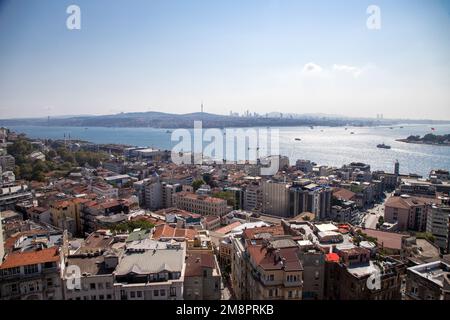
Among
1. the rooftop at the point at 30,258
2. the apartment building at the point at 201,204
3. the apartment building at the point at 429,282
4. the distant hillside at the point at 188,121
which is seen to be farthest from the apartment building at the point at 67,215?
the distant hillside at the point at 188,121

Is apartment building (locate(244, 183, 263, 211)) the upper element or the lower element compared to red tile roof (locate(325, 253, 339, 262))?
lower

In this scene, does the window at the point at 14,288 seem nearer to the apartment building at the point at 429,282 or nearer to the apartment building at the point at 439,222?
the apartment building at the point at 429,282

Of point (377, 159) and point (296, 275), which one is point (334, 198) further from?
point (377, 159)

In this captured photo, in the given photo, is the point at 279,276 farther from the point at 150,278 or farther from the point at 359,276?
the point at 150,278

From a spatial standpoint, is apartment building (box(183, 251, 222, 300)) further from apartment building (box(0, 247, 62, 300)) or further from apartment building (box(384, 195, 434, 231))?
apartment building (box(384, 195, 434, 231))

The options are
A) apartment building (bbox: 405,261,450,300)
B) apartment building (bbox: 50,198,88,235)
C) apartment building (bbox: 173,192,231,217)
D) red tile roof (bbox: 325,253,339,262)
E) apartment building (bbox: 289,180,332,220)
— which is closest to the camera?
apartment building (bbox: 405,261,450,300)

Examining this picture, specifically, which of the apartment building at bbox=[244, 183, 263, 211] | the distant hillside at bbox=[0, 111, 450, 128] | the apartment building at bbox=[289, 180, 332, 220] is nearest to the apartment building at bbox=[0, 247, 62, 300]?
the apartment building at bbox=[289, 180, 332, 220]
